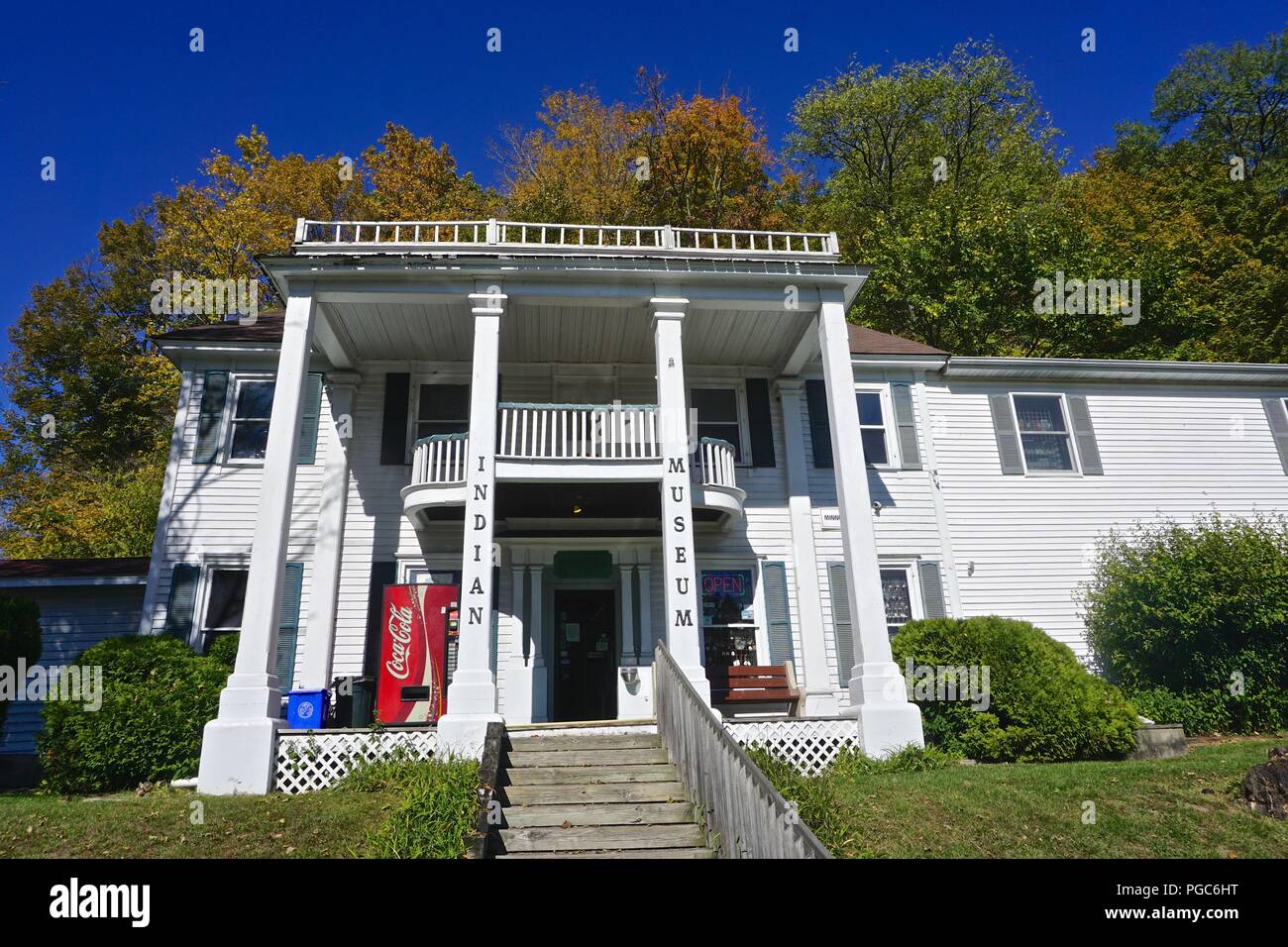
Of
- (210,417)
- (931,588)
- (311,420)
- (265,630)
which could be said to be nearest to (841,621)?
(931,588)

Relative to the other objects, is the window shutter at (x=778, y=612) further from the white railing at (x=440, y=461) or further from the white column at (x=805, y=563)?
the white railing at (x=440, y=461)

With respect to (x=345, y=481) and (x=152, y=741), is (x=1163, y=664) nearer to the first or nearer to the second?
(x=345, y=481)

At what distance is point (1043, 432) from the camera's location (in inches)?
595

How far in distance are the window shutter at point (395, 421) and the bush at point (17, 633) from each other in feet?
17.2

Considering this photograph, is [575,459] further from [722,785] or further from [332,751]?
[722,785]

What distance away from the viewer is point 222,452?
13258mm

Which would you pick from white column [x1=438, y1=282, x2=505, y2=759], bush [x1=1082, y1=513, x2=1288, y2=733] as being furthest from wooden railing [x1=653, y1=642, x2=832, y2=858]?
bush [x1=1082, y1=513, x2=1288, y2=733]

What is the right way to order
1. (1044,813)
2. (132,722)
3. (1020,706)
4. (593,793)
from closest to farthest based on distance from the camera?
1. (1044,813)
2. (593,793)
3. (132,722)
4. (1020,706)

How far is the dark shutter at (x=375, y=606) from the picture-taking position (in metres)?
12.3

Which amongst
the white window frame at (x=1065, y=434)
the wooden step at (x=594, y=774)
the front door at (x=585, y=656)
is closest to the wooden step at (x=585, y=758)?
the wooden step at (x=594, y=774)

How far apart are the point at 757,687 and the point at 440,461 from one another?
620cm

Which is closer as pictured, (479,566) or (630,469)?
(479,566)

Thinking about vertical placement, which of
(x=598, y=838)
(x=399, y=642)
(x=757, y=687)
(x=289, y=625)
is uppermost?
(x=289, y=625)

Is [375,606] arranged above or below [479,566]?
below
